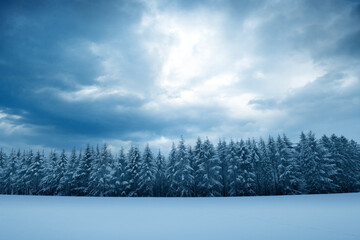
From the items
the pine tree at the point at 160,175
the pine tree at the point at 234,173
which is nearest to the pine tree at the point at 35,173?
the pine tree at the point at 160,175

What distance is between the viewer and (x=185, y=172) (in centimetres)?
4588

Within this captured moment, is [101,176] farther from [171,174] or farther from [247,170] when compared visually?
[247,170]

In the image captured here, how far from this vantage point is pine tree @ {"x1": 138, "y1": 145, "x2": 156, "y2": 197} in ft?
155

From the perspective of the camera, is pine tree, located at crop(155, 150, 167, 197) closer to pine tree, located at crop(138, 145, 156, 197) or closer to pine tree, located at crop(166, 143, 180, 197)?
pine tree, located at crop(166, 143, 180, 197)

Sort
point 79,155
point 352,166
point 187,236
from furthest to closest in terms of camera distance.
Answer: point 79,155 < point 352,166 < point 187,236

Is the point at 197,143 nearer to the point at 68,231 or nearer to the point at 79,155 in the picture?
the point at 79,155

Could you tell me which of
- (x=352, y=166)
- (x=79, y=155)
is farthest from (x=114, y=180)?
(x=352, y=166)

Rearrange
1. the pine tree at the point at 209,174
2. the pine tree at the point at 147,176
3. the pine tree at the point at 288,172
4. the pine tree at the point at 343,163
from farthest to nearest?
the pine tree at the point at 147,176
the pine tree at the point at 343,163
the pine tree at the point at 288,172
the pine tree at the point at 209,174

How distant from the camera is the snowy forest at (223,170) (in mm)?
44969

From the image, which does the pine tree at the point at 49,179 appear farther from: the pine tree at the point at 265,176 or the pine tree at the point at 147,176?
the pine tree at the point at 265,176

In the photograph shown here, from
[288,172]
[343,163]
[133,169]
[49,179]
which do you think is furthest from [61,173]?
[343,163]

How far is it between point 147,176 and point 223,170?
17.4 meters

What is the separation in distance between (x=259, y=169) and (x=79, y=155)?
154 feet

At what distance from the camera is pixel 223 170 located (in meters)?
49.8
